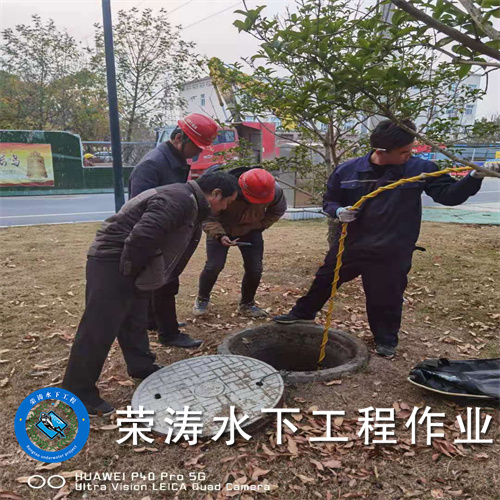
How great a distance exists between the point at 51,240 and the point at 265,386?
6679 mm

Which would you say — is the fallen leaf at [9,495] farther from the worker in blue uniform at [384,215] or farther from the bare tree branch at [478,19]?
the bare tree branch at [478,19]

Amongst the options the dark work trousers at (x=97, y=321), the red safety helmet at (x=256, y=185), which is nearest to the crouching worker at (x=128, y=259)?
the dark work trousers at (x=97, y=321)

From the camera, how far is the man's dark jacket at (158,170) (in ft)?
11.6

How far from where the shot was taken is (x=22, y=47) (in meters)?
19.8

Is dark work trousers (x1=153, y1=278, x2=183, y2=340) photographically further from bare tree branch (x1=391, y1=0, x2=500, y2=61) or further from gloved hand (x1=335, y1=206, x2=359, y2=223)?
bare tree branch (x1=391, y1=0, x2=500, y2=61)

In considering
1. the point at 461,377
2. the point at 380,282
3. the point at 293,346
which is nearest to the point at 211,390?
the point at 293,346

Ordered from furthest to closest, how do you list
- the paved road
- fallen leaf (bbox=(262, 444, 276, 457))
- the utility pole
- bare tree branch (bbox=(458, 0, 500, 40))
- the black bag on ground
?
the paved road → the utility pole → the black bag on ground → fallen leaf (bbox=(262, 444, 276, 457)) → bare tree branch (bbox=(458, 0, 500, 40))

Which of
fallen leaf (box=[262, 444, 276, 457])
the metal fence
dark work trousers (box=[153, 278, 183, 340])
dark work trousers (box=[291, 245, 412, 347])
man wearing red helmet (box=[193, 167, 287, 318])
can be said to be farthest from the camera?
the metal fence

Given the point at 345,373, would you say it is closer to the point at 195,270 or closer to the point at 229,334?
the point at 229,334

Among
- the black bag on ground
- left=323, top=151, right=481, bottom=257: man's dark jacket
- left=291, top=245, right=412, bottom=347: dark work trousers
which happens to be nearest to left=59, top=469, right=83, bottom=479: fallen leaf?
the black bag on ground

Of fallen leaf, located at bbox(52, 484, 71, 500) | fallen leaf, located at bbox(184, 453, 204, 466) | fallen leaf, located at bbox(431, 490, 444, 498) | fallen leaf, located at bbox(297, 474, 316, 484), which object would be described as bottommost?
fallen leaf, located at bbox(431, 490, 444, 498)

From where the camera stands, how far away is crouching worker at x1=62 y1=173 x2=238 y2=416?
2.66 m

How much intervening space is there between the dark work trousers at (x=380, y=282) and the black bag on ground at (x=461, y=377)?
0.45 metres

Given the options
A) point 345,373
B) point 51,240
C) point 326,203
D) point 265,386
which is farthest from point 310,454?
point 51,240
